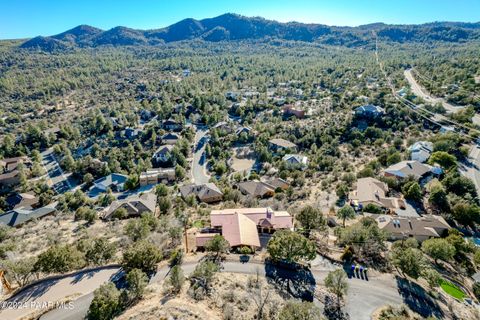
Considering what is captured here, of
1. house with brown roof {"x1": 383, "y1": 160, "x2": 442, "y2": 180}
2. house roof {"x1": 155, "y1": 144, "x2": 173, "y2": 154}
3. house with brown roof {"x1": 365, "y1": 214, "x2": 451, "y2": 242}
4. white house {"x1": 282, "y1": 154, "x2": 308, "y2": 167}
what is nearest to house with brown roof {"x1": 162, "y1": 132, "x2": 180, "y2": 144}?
house roof {"x1": 155, "y1": 144, "x2": 173, "y2": 154}

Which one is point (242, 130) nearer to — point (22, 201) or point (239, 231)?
point (239, 231)

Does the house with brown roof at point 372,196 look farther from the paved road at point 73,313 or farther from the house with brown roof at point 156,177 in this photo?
the house with brown roof at point 156,177

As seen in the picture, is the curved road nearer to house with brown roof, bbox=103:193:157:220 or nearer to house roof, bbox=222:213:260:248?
house roof, bbox=222:213:260:248

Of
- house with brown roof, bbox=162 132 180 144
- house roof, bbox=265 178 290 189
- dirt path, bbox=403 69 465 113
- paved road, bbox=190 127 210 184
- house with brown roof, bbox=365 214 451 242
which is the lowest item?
paved road, bbox=190 127 210 184

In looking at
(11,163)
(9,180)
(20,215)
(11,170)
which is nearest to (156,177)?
(20,215)

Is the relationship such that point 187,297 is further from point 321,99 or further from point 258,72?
point 258,72

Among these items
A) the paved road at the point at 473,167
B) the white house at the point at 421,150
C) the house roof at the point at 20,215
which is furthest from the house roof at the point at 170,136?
the paved road at the point at 473,167
